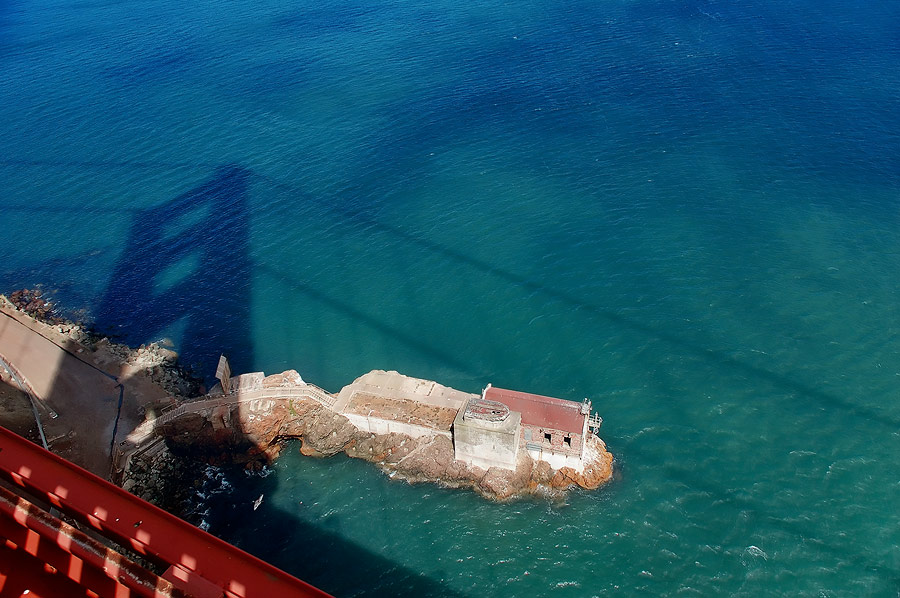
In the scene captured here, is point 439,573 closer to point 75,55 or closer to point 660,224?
point 660,224

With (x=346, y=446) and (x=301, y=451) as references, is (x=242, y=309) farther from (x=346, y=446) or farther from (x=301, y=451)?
(x=346, y=446)

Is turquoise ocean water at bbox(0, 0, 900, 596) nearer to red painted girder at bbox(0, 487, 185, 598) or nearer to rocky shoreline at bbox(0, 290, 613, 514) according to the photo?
rocky shoreline at bbox(0, 290, 613, 514)

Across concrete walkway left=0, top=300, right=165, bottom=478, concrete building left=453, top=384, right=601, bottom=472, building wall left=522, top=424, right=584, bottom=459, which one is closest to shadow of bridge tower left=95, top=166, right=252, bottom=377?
concrete walkway left=0, top=300, right=165, bottom=478

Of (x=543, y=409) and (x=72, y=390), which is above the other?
(x=543, y=409)

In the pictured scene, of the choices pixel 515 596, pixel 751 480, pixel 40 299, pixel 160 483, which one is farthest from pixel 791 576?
pixel 40 299

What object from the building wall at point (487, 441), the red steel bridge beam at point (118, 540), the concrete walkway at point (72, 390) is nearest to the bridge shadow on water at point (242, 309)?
the concrete walkway at point (72, 390)

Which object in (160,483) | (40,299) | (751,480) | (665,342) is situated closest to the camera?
(751,480)

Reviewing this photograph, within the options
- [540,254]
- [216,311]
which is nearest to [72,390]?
[216,311]
